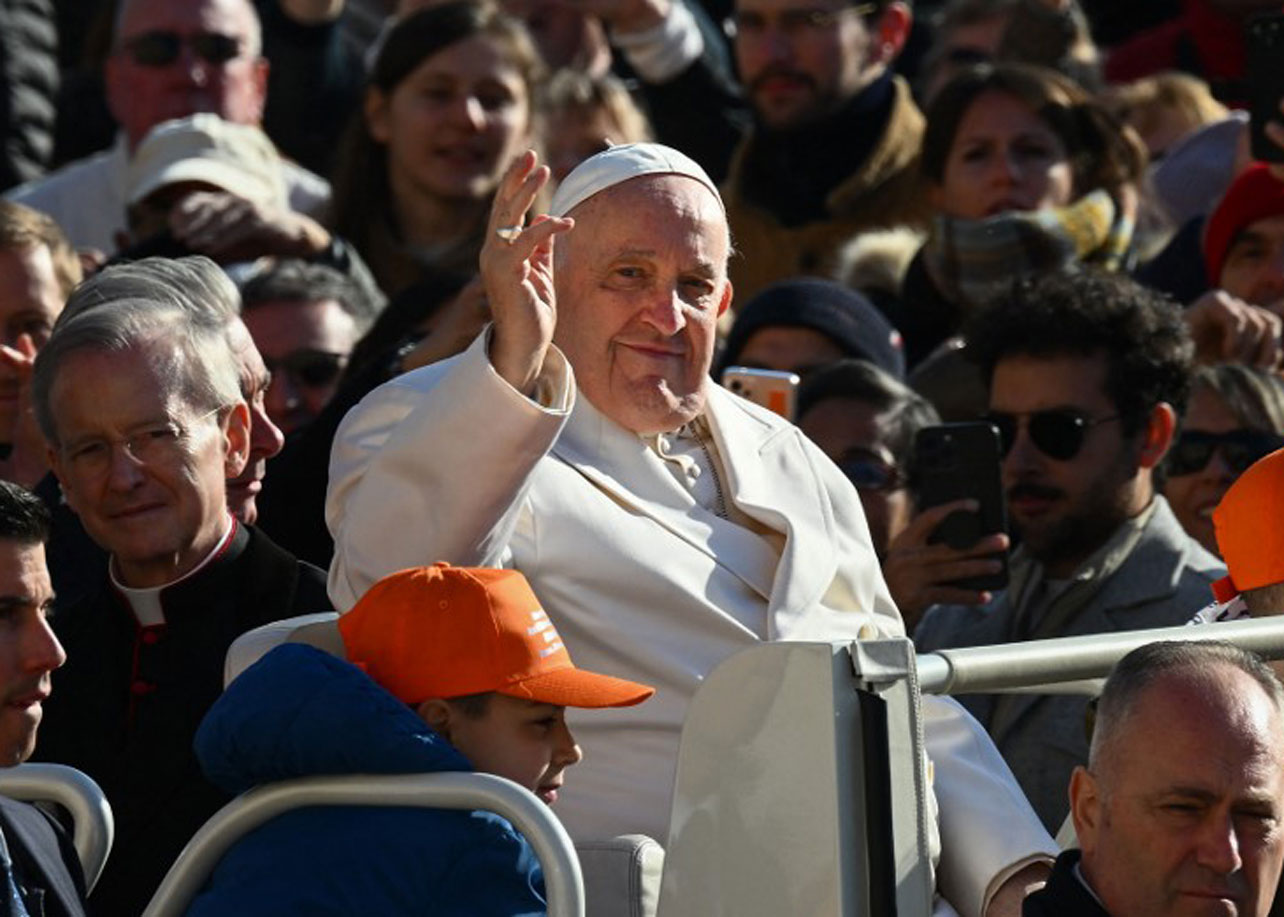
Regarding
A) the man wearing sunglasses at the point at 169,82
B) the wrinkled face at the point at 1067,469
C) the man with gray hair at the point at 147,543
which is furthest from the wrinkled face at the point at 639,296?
the man wearing sunglasses at the point at 169,82

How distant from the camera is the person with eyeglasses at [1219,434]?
6938 millimetres

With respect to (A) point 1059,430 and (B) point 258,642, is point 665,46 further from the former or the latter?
(B) point 258,642

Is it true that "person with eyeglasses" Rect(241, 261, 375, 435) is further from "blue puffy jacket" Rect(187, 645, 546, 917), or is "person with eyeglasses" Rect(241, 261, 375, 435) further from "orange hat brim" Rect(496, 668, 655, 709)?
"blue puffy jacket" Rect(187, 645, 546, 917)

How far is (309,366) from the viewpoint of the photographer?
23.0 feet

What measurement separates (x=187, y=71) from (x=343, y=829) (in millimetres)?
4896

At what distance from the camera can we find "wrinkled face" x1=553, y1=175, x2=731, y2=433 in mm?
4934

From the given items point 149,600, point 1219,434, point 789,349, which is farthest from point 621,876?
point 789,349

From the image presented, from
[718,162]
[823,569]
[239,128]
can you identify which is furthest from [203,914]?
[718,162]

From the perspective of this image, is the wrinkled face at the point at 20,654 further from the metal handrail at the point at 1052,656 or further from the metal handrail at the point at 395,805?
the metal handrail at the point at 1052,656

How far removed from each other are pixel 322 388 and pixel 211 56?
176 centimetres

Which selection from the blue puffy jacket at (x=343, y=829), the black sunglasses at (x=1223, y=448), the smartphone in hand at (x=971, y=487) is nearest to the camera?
the blue puffy jacket at (x=343, y=829)

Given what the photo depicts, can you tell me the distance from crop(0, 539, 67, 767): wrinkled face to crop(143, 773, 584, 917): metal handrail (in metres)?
0.60

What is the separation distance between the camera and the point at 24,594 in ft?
14.9

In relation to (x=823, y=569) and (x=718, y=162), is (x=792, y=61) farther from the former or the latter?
(x=823, y=569)
